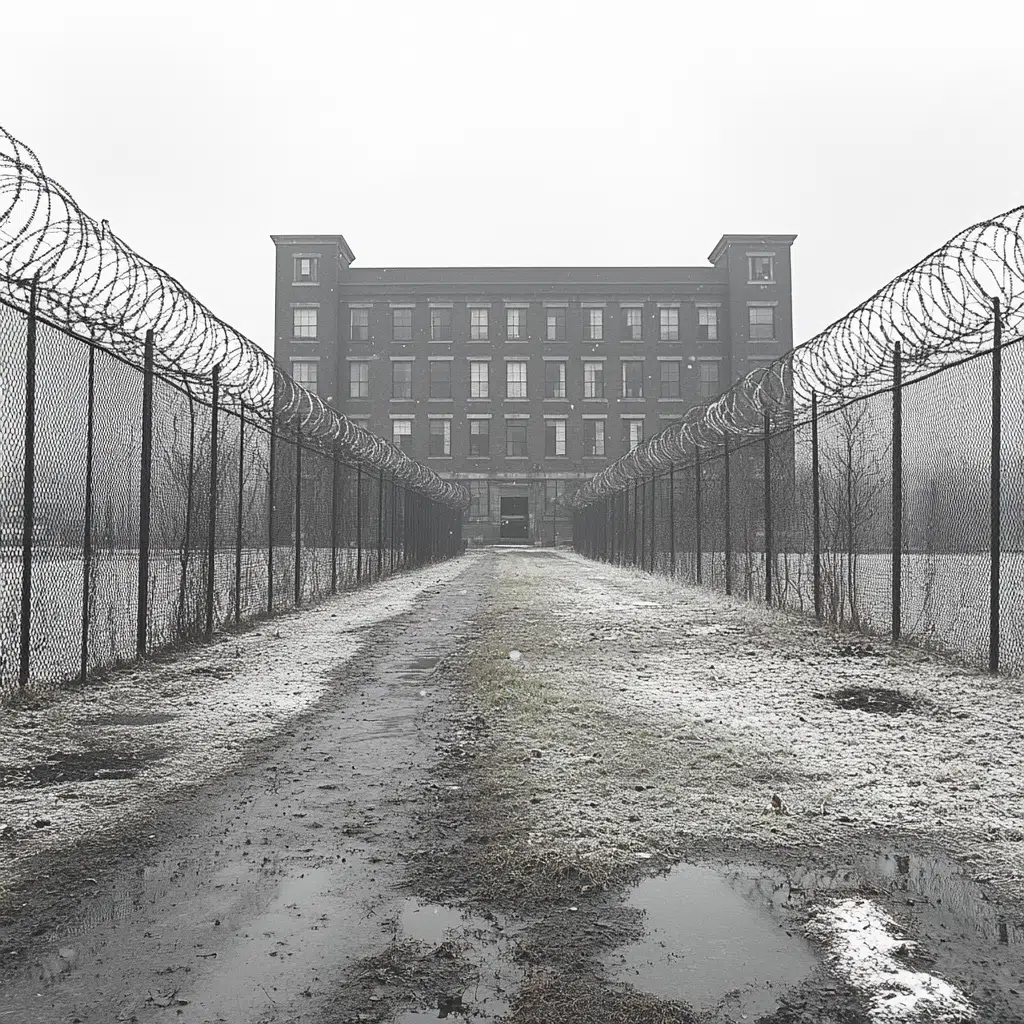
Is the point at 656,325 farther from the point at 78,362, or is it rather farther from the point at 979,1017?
the point at 979,1017

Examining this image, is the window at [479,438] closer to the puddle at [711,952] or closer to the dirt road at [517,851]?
the dirt road at [517,851]

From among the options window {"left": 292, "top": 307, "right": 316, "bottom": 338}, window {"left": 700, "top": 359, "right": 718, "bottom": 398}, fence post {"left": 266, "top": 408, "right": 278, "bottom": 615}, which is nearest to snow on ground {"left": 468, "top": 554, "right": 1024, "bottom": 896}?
fence post {"left": 266, "top": 408, "right": 278, "bottom": 615}

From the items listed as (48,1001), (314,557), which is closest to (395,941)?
(48,1001)

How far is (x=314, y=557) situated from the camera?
619 inches

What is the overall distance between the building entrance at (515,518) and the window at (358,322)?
1343cm

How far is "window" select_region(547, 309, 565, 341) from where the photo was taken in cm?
5919

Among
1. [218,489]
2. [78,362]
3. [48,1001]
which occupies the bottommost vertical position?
[48,1001]

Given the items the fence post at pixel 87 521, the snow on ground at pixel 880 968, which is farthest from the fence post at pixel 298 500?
the snow on ground at pixel 880 968

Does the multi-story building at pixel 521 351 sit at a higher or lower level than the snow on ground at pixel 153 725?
higher

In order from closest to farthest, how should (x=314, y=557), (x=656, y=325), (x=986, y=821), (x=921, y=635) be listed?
(x=986, y=821)
(x=921, y=635)
(x=314, y=557)
(x=656, y=325)

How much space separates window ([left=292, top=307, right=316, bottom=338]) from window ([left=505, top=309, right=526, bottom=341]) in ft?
38.2

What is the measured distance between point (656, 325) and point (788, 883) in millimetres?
58361

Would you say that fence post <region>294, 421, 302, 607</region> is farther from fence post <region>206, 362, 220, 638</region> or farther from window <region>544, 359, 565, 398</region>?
window <region>544, 359, 565, 398</region>

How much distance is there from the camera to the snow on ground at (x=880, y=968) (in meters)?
2.42
